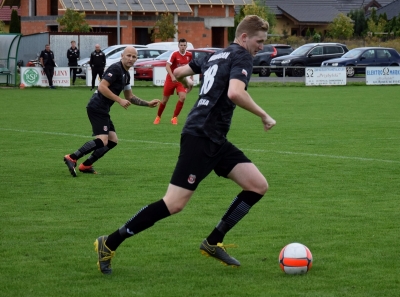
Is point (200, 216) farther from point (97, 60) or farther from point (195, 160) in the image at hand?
point (97, 60)

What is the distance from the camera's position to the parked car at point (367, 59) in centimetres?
4047

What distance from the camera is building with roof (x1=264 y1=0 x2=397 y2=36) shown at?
96.5 metres

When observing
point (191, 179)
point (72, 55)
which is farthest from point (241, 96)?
point (72, 55)

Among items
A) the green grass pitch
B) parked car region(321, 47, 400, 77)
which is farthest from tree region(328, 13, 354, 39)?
the green grass pitch

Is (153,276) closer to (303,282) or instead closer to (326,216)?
(303,282)

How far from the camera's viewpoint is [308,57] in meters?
43.6

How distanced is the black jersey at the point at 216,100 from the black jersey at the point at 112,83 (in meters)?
4.98

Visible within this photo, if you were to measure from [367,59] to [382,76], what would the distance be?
3.63 meters

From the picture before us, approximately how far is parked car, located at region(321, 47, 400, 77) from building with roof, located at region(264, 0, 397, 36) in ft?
173

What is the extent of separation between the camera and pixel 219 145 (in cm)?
620

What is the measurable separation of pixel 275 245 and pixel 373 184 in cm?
376

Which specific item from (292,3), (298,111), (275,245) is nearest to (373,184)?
(275,245)

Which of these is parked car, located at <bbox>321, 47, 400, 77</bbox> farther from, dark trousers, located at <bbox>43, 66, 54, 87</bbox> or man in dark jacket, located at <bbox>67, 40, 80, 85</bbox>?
dark trousers, located at <bbox>43, 66, 54, 87</bbox>

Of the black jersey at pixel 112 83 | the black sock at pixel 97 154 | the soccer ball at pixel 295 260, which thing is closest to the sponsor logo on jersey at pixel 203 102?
the soccer ball at pixel 295 260
